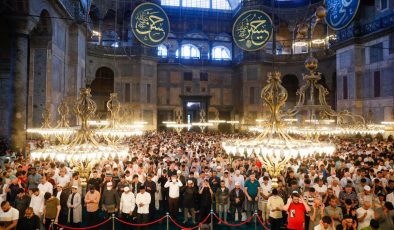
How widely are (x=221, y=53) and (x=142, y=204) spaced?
86.4 ft

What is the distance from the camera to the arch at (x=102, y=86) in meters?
27.0

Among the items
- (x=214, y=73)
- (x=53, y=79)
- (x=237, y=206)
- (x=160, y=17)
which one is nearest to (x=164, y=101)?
(x=214, y=73)

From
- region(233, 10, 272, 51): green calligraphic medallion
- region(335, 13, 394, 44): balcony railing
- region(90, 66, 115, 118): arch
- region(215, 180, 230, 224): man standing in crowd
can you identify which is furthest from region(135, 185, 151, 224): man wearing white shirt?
region(90, 66, 115, 118): arch

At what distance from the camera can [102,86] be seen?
1085 inches

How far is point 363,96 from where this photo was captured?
19.2 m

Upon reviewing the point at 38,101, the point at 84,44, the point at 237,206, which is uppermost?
the point at 84,44

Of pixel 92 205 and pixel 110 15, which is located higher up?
pixel 110 15

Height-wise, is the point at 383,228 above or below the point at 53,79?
below

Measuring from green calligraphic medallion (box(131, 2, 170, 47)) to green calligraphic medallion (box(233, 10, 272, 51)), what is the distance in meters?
2.64

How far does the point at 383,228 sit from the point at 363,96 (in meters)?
16.2

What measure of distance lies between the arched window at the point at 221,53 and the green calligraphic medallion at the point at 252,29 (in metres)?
19.1

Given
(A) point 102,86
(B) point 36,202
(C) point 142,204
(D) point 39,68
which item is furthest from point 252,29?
(A) point 102,86

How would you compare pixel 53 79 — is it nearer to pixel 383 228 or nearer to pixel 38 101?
pixel 38 101

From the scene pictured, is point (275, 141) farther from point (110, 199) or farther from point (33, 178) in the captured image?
point (33, 178)
